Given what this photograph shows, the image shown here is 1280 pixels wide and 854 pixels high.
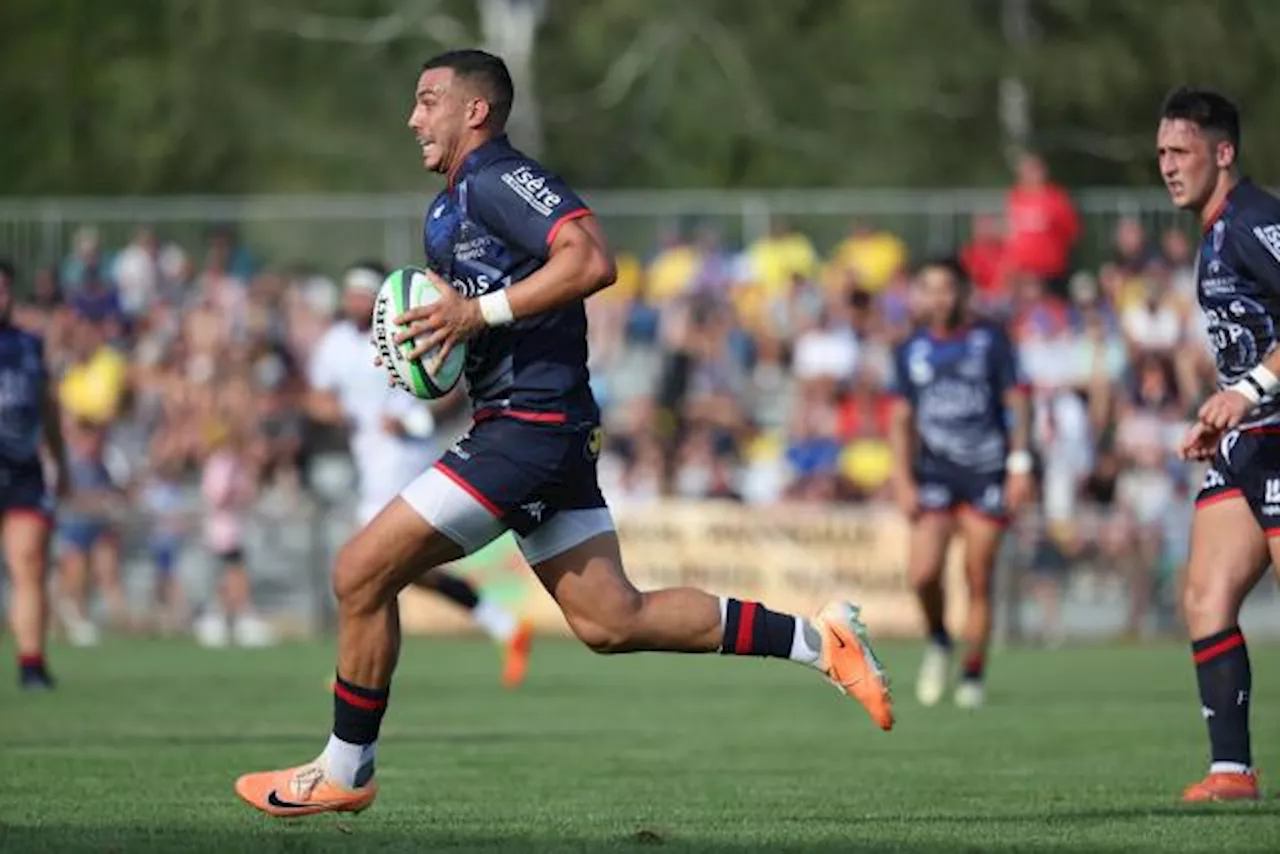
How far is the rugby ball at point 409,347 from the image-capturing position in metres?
8.90

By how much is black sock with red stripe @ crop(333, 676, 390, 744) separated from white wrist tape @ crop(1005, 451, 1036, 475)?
8.09 metres

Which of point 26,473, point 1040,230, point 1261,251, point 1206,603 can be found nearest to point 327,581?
point 1040,230

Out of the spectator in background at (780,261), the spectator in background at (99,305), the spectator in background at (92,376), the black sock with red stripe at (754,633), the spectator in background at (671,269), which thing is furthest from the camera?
the spectator in background at (99,305)

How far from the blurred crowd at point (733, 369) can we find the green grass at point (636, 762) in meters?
4.41

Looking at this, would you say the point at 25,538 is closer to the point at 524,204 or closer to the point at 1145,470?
the point at 524,204

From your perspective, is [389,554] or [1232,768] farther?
[1232,768]

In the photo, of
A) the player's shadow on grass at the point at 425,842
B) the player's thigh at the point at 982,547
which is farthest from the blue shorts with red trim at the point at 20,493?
the player's shadow on grass at the point at 425,842

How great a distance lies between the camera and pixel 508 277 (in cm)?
913

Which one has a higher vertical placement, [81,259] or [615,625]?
[81,259]

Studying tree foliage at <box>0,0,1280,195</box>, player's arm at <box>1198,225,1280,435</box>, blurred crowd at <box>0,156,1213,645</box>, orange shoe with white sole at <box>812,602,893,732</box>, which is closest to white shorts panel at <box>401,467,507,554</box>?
orange shoe with white sole at <box>812,602,893,732</box>

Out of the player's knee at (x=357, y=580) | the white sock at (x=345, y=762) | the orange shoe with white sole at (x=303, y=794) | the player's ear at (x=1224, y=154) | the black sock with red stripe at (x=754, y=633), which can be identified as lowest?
the orange shoe with white sole at (x=303, y=794)

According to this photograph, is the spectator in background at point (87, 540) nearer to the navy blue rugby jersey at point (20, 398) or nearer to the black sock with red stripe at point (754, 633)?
the navy blue rugby jersey at point (20, 398)

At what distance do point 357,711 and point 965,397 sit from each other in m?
8.19

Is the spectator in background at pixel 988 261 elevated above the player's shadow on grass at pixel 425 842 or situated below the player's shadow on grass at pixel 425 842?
above
